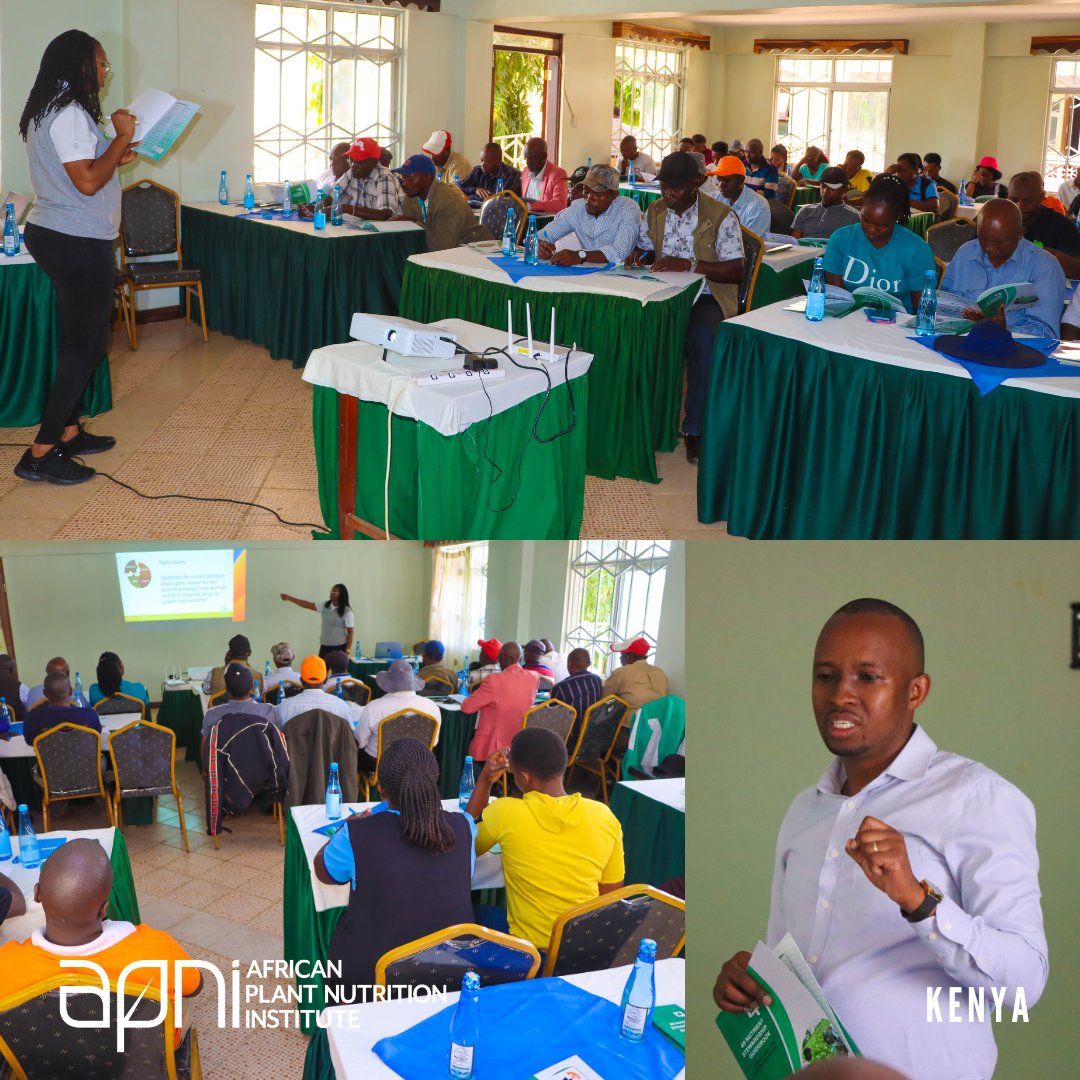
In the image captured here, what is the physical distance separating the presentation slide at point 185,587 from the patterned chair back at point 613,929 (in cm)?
505

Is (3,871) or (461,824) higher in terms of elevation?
(461,824)

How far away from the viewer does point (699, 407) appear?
16.1ft

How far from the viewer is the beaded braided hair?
264 centimetres

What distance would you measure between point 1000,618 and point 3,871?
2636 millimetres

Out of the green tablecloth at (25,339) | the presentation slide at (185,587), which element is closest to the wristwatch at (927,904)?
the green tablecloth at (25,339)

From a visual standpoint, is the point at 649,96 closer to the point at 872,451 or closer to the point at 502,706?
the point at 502,706

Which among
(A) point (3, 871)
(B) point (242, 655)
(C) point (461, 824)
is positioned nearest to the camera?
(C) point (461, 824)

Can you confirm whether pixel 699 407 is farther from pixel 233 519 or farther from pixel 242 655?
pixel 242 655

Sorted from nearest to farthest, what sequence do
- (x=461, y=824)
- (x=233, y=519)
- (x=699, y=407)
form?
(x=461, y=824) → (x=233, y=519) → (x=699, y=407)

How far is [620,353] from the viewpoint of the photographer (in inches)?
182

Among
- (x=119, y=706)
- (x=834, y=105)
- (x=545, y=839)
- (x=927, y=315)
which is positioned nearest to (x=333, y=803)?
(x=545, y=839)

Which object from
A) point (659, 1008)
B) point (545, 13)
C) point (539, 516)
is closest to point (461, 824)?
point (659, 1008)

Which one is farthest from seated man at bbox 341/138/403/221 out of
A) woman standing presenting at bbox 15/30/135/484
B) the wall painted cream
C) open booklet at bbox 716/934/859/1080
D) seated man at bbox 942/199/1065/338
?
open booklet at bbox 716/934/859/1080

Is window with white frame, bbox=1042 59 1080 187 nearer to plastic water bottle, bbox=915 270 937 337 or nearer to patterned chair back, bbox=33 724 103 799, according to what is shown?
plastic water bottle, bbox=915 270 937 337
